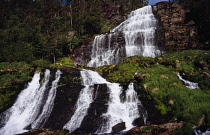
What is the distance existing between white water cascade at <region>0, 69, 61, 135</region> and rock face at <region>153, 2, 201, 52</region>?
2074 centimetres

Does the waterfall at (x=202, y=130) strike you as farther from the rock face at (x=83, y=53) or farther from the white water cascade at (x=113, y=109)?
the rock face at (x=83, y=53)

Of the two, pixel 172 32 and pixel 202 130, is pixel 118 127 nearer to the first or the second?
pixel 202 130

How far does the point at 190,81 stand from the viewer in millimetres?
13203

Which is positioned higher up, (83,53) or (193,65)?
(83,53)

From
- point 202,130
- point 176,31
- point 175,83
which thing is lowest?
point 202,130

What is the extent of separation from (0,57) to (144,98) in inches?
941

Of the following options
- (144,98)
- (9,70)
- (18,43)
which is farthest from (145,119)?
(18,43)

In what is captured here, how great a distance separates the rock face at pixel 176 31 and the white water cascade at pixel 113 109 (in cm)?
1670

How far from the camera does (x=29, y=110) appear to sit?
517 inches

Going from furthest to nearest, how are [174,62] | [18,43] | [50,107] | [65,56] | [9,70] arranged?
[65,56], [18,43], [9,70], [174,62], [50,107]

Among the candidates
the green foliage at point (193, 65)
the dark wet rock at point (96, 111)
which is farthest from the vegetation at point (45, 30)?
the green foliage at point (193, 65)

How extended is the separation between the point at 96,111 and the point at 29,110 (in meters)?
6.83

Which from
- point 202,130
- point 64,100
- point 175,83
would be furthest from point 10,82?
point 202,130

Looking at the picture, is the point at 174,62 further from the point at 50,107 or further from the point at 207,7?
the point at 207,7
